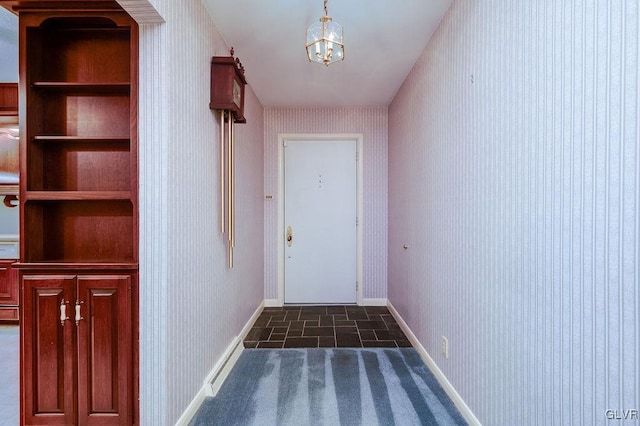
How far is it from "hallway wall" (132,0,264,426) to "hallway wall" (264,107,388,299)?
1744 millimetres

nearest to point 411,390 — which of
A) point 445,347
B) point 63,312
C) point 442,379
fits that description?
point 442,379

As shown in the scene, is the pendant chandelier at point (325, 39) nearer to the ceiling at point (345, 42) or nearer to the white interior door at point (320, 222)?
the ceiling at point (345, 42)

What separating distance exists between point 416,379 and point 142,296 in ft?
6.32

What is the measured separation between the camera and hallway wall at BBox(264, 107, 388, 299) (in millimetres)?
4277

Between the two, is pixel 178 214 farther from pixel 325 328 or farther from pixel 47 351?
pixel 325 328

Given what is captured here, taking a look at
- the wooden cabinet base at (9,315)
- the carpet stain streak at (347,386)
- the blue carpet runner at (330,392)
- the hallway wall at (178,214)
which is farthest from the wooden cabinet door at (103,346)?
the wooden cabinet base at (9,315)

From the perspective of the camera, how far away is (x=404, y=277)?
3410mm

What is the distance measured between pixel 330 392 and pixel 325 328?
4.08 ft

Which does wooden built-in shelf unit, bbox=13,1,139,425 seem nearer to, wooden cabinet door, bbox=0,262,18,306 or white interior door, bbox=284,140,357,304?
wooden cabinet door, bbox=0,262,18,306

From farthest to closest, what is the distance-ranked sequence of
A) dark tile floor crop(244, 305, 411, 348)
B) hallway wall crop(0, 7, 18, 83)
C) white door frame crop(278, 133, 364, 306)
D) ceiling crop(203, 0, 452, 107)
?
white door frame crop(278, 133, 364, 306) < dark tile floor crop(244, 305, 411, 348) < hallway wall crop(0, 7, 18, 83) < ceiling crop(203, 0, 452, 107)

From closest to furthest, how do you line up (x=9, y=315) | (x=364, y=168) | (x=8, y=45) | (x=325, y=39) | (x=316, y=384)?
(x=325, y=39) < (x=316, y=384) < (x=8, y=45) < (x=9, y=315) < (x=364, y=168)

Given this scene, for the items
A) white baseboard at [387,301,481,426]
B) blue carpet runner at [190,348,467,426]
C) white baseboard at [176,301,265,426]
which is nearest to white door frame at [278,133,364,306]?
white baseboard at [387,301,481,426]

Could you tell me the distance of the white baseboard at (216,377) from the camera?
192cm

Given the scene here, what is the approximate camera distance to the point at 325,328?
3.48 m
